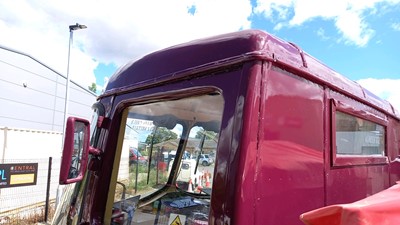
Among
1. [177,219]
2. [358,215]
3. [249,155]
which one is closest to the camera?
[358,215]

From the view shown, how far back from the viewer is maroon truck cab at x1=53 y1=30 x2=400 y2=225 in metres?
1.59

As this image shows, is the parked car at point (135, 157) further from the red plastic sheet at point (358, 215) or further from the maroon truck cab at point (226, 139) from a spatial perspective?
the red plastic sheet at point (358, 215)

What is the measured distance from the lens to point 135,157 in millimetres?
2314

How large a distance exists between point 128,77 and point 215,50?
0.69 meters

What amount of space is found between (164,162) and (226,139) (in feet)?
3.11

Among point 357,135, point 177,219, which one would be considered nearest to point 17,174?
point 177,219

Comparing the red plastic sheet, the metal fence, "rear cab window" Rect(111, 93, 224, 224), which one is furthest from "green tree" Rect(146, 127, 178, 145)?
the metal fence

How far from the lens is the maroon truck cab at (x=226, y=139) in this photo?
1594 millimetres

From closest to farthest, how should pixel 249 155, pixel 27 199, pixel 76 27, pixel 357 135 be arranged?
pixel 249 155 → pixel 357 135 → pixel 27 199 → pixel 76 27

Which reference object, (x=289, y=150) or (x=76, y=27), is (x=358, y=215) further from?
(x=76, y=27)

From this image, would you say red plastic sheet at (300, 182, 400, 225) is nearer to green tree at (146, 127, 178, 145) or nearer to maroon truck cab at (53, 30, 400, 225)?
maroon truck cab at (53, 30, 400, 225)

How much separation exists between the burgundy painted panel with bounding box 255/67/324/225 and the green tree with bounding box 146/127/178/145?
0.83m

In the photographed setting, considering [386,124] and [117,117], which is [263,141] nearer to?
[117,117]

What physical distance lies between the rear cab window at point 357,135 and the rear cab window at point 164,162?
75 cm
